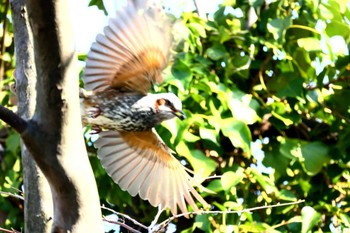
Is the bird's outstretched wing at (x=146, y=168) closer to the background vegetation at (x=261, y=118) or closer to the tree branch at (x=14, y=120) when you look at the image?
the background vegetation at (x=261, y=118)

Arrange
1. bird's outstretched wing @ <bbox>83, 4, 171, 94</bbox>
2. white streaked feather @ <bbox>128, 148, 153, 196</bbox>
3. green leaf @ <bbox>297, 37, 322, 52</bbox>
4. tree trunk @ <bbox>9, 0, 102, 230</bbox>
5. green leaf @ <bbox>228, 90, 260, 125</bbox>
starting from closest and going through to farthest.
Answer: tree trunk @ <bbox>9, 0, 102, 230</bbox>
bird's outstretched wing @ <bbox>83, 4, 171, 94</bbox>
white streaked feather @ <bbox>128, 148, 153, 196</bbox>
green leaf @ <bbox>228, 90, 260, 125</bbox>
green leaf @ <bbox>297, 37, 322, 52</bbox>

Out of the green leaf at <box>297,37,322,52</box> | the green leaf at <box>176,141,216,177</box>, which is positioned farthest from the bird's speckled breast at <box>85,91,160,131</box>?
the green leaf at <box>297,37,322,52</box>

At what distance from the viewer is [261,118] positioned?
9.53 feet

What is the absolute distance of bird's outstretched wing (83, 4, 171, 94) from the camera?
2420 millimetres

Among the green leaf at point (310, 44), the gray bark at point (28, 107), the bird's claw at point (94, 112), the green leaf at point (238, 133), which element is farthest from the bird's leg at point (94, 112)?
the green leaf at point (310, 44)

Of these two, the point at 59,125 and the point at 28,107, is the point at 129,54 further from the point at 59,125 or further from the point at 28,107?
the point at 59,125

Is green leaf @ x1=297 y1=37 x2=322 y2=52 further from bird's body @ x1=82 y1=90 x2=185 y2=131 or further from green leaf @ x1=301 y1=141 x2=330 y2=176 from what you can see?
bird's body @ x1=82 y1=90 x2=185 y2=131

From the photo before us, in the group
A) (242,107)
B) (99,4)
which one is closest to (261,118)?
(242,107)

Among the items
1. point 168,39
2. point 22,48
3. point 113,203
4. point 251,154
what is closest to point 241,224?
point 251,154

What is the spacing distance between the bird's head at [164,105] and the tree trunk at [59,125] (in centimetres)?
113

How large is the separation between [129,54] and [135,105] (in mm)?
179

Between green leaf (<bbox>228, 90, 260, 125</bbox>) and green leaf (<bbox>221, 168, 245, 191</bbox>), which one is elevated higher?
green leaf (<bbox>228, 90, 260, 125</bbox>)

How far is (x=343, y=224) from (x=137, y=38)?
98 centimetres

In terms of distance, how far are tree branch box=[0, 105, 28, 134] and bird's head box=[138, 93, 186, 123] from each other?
115 centimetres
